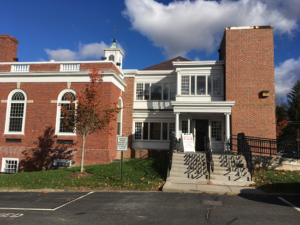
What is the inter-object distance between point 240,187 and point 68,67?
13.8 meters

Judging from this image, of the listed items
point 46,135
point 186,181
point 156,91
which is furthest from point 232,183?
point 46,135

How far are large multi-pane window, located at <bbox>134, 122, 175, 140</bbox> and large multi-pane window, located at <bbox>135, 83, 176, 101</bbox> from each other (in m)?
2.20

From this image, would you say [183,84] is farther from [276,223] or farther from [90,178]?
[276,223]

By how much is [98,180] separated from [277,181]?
27.1ft

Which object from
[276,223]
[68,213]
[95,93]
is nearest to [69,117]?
[95,93]

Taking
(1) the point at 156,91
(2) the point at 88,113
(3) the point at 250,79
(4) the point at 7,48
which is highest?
(4) the point at 7,48

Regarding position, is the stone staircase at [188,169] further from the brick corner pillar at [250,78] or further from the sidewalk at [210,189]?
the brick corner pillar at [250,78]

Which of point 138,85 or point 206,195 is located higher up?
point 138,85

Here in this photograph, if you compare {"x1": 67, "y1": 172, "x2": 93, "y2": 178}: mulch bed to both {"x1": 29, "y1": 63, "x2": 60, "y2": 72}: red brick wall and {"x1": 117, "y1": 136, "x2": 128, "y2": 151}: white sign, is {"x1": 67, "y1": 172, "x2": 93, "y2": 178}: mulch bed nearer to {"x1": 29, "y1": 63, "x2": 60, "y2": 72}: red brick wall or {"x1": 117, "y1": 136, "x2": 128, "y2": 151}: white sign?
{"x1": 117, "y1": 136, "x2": 128, "y2": 151}: white sign

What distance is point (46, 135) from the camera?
1672 centimetres

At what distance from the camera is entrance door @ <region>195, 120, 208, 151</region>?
1886 centimetres

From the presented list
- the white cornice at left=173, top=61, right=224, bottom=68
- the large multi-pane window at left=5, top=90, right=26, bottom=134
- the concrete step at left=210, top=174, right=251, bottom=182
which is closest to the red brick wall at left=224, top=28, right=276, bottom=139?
the white cornice at left=173, top=61, right=224, bottom=68

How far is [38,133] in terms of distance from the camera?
55.3 ft

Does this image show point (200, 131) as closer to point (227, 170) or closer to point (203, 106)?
point (203, 106)
